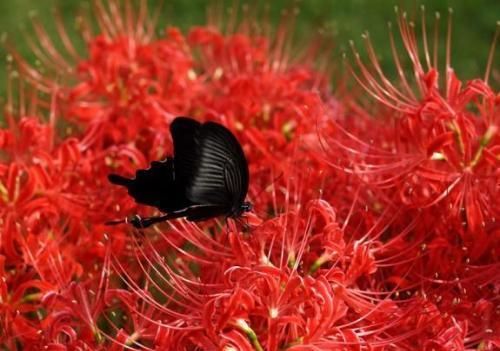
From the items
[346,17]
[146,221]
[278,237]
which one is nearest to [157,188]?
[146,221]

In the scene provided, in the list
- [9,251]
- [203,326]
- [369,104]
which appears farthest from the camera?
[369,104]

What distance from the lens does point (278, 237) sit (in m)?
1.76

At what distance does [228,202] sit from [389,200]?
1.26ft

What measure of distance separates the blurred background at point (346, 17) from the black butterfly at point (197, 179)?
3.17 metres

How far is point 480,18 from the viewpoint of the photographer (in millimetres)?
5102

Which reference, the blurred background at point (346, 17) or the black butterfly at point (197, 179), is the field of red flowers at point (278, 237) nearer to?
the black butterfly at point (197, 179)

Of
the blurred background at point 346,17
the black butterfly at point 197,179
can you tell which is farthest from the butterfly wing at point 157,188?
the blurred background at point 346,17

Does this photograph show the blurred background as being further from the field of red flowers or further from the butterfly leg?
the butterfly leg

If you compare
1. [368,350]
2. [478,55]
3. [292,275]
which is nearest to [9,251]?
[292,275]

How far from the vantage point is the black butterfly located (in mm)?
1699

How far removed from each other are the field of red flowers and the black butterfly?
0.24ft

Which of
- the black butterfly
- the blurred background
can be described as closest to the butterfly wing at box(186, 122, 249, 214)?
the black butterfly

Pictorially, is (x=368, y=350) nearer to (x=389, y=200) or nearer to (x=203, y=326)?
(x=203, y=326)

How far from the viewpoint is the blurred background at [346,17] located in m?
4.90
